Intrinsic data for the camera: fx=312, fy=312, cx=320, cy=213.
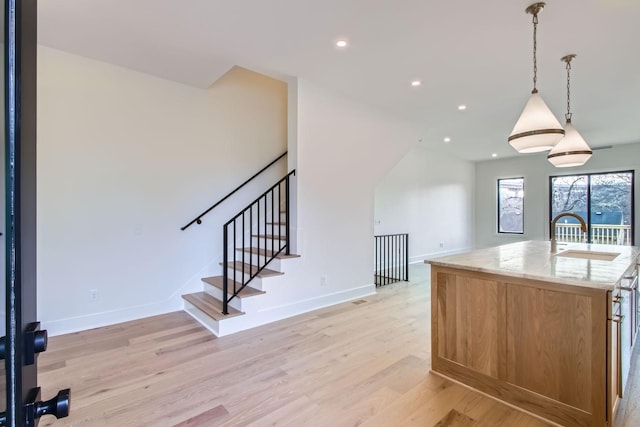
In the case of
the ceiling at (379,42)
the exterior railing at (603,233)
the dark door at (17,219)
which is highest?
the ceiling at (379,42)

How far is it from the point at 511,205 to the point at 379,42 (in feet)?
26.7

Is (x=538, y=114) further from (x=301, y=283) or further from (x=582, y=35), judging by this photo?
(x=301, y=283)

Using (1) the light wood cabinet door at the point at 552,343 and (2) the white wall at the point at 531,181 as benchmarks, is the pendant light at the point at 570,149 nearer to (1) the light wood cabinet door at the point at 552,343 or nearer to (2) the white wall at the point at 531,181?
(1) the light wood cabinet door at the point at 552,343

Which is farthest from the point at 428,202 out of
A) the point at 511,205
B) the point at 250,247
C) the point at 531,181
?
the point at 250,247

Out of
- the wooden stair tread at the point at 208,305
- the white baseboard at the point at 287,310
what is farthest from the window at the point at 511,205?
the wooden stair tread at the point at 208,305

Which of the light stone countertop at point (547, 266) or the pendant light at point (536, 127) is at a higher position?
the pendant light at point (536, 127)

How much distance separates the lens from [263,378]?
236cm

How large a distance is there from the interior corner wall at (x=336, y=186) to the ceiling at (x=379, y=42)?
12.2 inches

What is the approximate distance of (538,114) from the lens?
2.23 m

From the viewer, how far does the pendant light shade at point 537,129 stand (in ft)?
7.13

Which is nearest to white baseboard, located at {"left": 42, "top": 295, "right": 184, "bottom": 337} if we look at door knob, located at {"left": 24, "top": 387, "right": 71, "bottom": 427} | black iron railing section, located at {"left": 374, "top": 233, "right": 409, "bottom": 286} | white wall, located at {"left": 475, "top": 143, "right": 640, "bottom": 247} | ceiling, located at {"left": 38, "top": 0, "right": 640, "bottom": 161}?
ceiling, located at {"left": 38, "top": 0, "right": 640, "bottom": 161}

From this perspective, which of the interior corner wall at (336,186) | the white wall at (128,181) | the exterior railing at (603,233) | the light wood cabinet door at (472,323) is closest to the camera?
the light wood cabinet door at (472,323)

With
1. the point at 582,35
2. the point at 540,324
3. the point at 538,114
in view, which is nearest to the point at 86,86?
the point at 538,114

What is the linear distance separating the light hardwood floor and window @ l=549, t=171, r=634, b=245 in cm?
664
